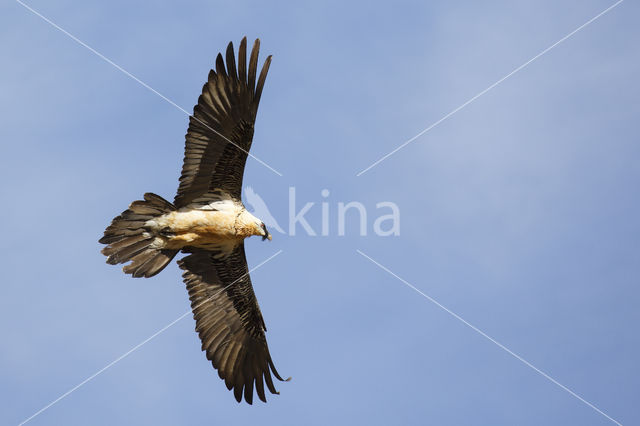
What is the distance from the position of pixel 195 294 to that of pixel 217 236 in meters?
1.33

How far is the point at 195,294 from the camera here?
570 inches

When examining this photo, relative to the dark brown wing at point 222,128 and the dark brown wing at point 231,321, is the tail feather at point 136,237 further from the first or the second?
the dark brown wing at point 231,321

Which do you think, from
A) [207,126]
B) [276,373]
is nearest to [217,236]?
[207,126]

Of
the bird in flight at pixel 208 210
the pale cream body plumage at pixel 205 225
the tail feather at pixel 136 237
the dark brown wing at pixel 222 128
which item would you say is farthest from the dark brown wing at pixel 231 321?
the dark brown wing at pixel 222 128

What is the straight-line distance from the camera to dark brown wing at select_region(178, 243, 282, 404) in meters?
14.5

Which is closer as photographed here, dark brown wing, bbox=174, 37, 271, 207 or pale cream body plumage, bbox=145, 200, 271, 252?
dark brown wing, bbox=174, 37, 271, 207

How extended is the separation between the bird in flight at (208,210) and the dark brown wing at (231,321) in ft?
0.06

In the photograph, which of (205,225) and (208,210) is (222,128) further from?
(205,225)

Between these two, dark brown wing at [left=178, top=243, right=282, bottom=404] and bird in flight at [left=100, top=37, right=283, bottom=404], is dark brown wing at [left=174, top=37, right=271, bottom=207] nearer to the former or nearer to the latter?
bird in flight at [left=100, top=37, right=283, bottom=404]

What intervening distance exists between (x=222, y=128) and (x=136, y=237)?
83.7 inches

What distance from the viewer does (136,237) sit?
13.3 metres

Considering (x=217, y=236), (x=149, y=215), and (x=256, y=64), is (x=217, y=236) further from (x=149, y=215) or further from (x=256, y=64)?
(x=256, y=64)

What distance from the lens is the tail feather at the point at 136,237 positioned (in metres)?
13.2

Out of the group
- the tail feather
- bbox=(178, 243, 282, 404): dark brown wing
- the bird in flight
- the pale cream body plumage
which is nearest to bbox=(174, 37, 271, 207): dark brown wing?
the bird in flight
